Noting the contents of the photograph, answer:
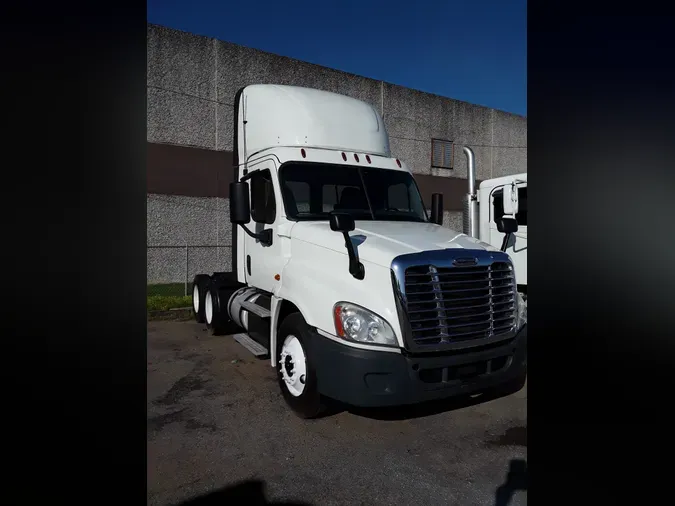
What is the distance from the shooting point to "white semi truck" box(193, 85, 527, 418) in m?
3.70

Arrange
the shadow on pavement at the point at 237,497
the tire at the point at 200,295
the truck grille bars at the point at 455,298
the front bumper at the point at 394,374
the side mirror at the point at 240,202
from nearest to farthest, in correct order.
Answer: the shadow on pavement at the point at 237,497 → the front bumper at the point at 394,374 → the truck grille bars at the point at 455,298 → the side mirror at the point at 240,202 → the tire at the point at 200,295

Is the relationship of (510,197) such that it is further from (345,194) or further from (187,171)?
(187,171)

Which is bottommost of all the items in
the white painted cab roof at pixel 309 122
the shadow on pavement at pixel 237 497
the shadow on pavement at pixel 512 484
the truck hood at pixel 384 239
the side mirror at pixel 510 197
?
the shadow on pavement at pixel 512 484

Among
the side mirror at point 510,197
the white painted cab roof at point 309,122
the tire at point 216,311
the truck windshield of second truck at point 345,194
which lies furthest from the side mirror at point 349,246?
the side mirror at point 510,197

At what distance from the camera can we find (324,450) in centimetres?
362

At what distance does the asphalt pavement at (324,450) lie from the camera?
304cm

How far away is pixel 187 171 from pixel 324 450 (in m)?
10.3

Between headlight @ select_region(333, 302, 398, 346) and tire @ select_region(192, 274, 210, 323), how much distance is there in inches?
190

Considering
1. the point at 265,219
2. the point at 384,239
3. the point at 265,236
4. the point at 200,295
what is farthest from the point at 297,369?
the point at 200,295

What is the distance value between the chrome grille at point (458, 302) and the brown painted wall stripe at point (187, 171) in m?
9.66

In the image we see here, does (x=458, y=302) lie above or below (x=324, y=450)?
above

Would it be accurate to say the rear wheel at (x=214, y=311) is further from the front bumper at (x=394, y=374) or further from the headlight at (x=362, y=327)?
the headlight at (x=362, y=327)
